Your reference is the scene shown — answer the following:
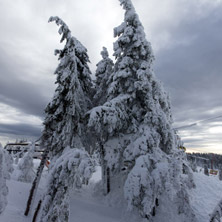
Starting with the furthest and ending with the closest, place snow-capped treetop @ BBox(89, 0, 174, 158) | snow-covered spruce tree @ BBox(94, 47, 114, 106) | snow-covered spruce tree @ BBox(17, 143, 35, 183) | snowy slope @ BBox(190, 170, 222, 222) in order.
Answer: snow-covered spruce tree @ BBox(17, 143, 35, 183), snow-covered spruce tree @ BBox(94, 47, 114, 106), snowy slope @ BBox(190, 170, 222, 222), snow-capped treetop @ BBox(89, 0, 174, 158)

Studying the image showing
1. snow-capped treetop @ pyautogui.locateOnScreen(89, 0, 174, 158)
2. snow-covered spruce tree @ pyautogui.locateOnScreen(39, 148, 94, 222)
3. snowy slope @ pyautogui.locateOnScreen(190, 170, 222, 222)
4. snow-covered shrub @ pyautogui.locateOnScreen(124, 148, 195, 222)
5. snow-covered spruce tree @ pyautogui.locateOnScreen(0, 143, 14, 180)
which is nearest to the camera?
snow-covered spruce tree @ pyautogui.locateOnScreen(39, 148, 94, 222)

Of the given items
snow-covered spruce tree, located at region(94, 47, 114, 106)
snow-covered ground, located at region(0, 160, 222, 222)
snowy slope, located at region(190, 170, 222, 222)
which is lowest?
snow-covered ground, located at region(0, 160, 222, 222)

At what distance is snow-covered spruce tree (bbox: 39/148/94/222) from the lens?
526cm

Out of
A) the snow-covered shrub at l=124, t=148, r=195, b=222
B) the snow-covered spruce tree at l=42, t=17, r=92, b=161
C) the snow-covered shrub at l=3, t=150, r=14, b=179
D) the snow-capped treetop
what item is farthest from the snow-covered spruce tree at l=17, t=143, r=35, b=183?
the snow-covered shrub at l=124, t=148, r=195, b=222

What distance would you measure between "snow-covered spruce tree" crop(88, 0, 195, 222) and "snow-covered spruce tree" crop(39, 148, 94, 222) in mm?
3224

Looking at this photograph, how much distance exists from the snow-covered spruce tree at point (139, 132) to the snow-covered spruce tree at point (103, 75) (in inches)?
90.8

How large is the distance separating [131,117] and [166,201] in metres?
5.94

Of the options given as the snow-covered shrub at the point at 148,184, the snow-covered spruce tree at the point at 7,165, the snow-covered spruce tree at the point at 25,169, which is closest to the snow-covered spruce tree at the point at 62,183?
the snow-covered spruce tree at the point at 7,165

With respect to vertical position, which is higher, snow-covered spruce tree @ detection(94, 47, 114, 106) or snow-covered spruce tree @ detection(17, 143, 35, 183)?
snow-covered spruce tree @ detection(94, 47, 114, 106)

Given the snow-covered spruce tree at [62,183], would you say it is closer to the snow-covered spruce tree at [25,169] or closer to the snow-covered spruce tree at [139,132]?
the snow-covered spruce tree at [139,132]

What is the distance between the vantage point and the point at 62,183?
5.57 meters

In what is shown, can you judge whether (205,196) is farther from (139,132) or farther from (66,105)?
(66,105)

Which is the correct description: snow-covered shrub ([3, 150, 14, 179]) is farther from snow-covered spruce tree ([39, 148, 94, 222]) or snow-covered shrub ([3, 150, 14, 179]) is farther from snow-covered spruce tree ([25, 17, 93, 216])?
snow-covered spruce tree ([25, 17, 93, 216])

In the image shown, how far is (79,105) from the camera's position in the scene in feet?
38.9
